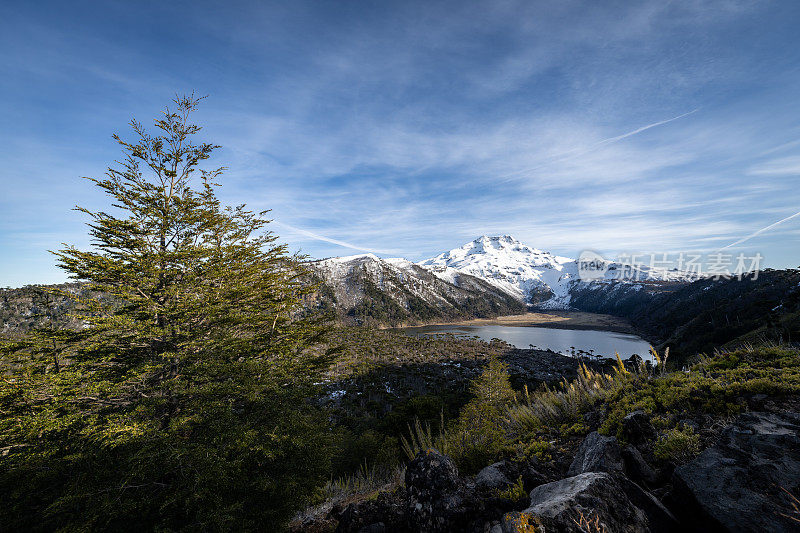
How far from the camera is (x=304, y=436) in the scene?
1127 centimetres

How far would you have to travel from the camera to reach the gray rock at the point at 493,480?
557 centimetres

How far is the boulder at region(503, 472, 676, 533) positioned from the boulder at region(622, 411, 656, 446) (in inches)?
89.3

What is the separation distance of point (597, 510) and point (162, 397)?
12.6m

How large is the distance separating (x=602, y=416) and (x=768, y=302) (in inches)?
4621

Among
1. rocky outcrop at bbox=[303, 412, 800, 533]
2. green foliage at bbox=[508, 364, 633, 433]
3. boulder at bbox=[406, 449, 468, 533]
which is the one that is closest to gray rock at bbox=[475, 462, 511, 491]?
rocky outcrop at bbox=[303, 412, 800, 533]

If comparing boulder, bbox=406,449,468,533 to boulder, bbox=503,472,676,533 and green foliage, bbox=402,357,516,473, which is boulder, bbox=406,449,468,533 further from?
boulder, bbox=503,472,676,533

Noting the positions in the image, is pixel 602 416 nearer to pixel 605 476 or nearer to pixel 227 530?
pixel 605 476

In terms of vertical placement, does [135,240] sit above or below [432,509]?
above

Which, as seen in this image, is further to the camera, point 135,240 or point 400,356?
point 400,356

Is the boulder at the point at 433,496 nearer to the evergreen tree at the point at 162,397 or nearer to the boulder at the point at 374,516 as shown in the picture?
the boulder at the point at 374,516

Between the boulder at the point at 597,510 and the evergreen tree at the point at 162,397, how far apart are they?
26.8 feet

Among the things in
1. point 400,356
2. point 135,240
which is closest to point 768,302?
point 400,356

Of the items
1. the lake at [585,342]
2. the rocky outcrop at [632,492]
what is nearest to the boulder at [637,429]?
the rocky outcrop at [632,492]

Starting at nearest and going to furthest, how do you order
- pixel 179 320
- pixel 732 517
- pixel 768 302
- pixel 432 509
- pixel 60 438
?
pixel 732 517 < pixel 432 509 < pixel 60 438 < pixel 179 320 < pixel 768 302
